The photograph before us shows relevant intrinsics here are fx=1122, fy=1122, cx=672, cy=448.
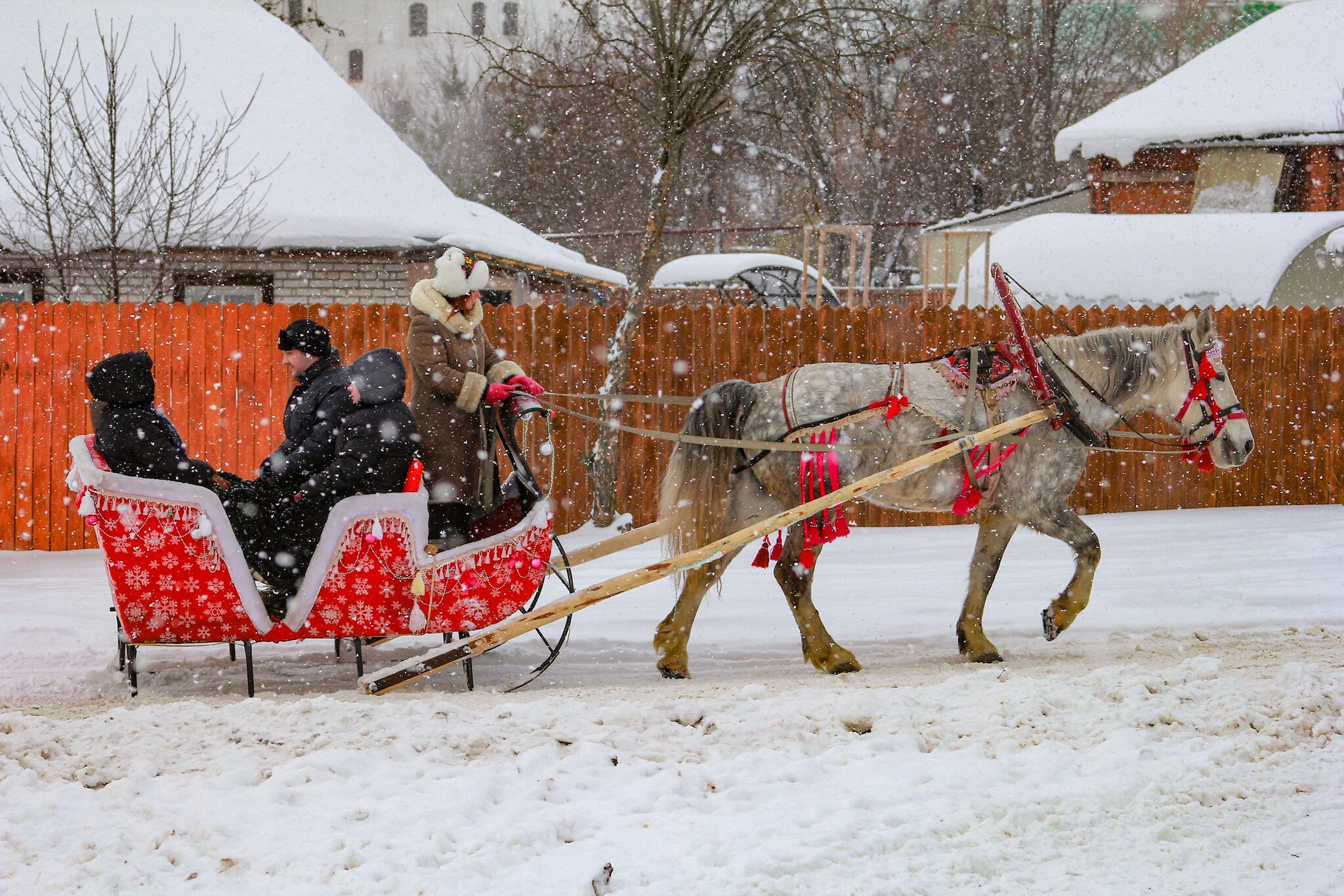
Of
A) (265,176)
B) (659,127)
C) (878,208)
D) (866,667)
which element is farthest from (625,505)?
(878,208)

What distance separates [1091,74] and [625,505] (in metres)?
32.3

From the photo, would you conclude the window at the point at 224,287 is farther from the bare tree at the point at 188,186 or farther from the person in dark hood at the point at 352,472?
the person in dark hood at the point at 352,472

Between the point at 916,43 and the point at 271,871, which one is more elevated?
the point at 916,43

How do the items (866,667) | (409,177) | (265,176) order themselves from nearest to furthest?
(866,667) → (265,176) → (409,177)

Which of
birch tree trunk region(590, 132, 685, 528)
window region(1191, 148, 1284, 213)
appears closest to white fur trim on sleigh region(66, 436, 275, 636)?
birch tree trunk region(590, 132, 685, 528)

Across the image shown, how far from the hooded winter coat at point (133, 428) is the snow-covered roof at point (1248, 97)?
1787 cm

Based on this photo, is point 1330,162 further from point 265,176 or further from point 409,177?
point 265,176

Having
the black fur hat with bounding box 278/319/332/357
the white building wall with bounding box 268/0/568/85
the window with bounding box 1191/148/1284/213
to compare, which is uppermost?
the white building wall with bounding box 268/0/568/85

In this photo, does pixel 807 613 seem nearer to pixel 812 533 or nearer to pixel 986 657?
pixel 812 533

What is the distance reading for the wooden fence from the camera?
32.0ft

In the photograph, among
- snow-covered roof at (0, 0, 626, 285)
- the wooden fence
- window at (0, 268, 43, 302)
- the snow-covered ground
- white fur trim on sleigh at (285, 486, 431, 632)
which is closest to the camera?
the snow-covered ground

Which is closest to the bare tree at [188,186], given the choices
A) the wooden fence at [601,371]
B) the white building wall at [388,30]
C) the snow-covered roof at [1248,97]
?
the wooden fence at [601,371]

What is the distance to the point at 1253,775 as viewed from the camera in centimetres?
377

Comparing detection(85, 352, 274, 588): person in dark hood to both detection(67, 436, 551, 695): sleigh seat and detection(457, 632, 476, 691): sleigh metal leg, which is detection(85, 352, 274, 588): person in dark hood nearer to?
detection(67, 436, 551, 695): sleigh seat
